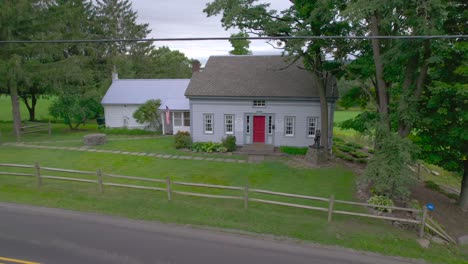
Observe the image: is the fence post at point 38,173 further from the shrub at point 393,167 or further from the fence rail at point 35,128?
the fence rail at point 35,128

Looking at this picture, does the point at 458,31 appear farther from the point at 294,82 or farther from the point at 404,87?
the point at 294,82

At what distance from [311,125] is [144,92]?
54.7 feet

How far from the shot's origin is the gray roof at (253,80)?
21.2 meters

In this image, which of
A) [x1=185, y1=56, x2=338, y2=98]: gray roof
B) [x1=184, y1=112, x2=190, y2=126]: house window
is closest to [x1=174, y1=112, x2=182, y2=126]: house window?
[x1=184, y1=112, x2=190, y2=126]: house window

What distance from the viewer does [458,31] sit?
37.0 feet

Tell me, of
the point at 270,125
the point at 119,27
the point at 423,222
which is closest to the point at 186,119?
the point at 270,125

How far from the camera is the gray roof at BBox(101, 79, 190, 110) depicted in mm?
28016

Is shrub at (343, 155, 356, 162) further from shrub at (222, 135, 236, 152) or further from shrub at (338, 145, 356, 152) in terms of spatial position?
shrub at (222, 135, 236, 152)

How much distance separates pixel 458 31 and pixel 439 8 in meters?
2.62

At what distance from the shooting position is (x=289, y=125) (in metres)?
21.6

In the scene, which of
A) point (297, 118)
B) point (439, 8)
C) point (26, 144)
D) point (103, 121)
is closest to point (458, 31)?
point (439, 8)

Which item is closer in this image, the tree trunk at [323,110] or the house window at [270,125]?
the tree trunk at [323,110]

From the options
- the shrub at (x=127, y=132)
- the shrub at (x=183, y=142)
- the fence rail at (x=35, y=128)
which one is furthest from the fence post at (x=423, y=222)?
the fence rail at (x=35, y=128)

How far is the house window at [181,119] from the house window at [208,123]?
3750 millimetres
